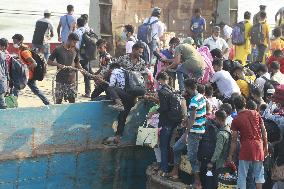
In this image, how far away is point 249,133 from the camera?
30.2ft

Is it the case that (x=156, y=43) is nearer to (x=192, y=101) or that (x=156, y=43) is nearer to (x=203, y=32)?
(x=203, y=32)

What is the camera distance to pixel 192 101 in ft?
32.3

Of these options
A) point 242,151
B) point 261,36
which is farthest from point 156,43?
point 242,151

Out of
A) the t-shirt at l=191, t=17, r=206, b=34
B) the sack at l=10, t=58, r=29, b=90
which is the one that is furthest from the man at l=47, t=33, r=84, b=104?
the t-shirt at l=191, t=17, r=206, b=34

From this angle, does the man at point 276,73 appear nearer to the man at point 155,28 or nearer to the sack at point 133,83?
the sack at point 133,83

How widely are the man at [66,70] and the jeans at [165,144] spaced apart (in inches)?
95.7

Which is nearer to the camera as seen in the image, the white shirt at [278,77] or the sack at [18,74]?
the sack at [18,74]

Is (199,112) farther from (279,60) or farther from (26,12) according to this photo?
(26,12)

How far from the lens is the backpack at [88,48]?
555 inches

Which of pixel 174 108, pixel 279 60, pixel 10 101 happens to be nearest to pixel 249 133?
pixel 174 108

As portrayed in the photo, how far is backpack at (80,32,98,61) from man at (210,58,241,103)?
338 centimetres

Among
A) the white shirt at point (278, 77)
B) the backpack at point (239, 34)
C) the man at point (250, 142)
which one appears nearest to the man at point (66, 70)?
the white shirt at point (278, 77)

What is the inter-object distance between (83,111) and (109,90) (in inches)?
21.0

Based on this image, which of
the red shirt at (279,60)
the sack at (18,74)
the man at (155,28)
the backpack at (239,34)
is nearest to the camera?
the sack at (18,74)
